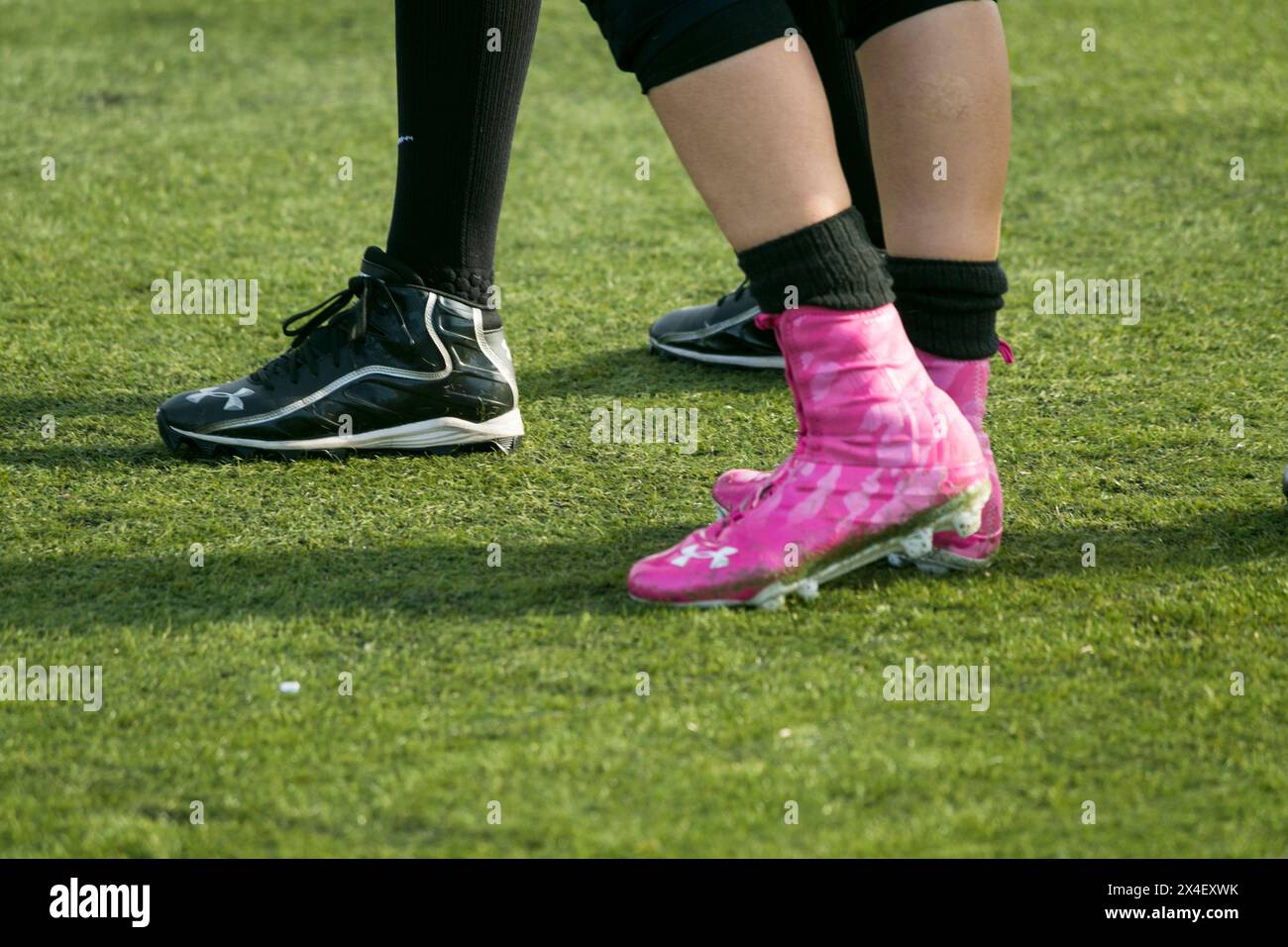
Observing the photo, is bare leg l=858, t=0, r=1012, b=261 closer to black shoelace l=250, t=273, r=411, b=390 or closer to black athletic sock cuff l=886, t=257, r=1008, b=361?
black athletic sock cuff l=886, t=257, r=1008, b=361

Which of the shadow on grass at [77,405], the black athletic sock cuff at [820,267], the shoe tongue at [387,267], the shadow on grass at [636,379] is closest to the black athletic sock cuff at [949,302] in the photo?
the black athletic sock cuff at [820,267]

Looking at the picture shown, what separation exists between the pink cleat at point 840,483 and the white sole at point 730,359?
0.60m

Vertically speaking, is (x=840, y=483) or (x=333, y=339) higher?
(x=333, y=339)

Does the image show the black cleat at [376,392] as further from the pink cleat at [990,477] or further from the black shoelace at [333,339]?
the pink cleat at [990,477]

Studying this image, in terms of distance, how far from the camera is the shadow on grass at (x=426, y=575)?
1333 millimetres

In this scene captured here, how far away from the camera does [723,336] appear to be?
1962mm

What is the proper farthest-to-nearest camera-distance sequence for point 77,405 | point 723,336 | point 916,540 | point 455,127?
point 723,336 → point 77,405 → point 455,127 → point 916,540

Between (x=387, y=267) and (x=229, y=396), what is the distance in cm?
23

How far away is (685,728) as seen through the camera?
1123mm

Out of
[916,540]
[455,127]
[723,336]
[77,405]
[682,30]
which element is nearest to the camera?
[682,30]

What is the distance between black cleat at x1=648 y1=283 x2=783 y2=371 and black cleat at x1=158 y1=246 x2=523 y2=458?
343 millimetres

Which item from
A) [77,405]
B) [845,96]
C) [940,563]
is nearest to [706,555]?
[940,563]

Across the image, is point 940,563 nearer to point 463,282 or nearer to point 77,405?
point 463,282

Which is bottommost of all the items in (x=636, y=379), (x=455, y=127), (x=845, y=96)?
(x=636, y=379)
